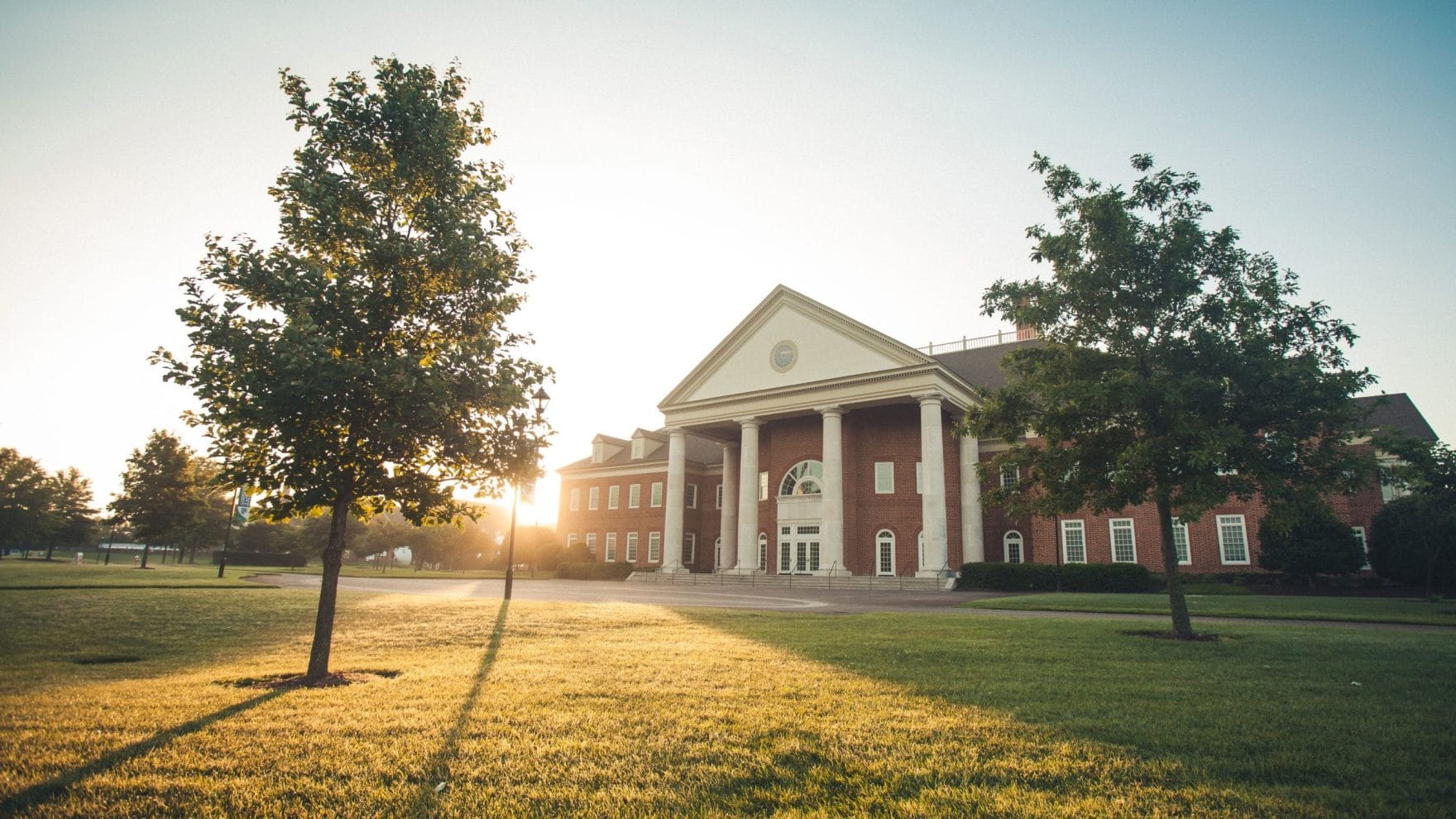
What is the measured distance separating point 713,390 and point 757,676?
3550cm

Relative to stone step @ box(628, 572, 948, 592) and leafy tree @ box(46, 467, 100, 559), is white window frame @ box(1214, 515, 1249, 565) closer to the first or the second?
stone step @ box(628, 572, 948, 592)

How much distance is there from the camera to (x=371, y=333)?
27.3 feet

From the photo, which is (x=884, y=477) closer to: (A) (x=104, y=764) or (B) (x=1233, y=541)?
(B) (x=1233, y=541)

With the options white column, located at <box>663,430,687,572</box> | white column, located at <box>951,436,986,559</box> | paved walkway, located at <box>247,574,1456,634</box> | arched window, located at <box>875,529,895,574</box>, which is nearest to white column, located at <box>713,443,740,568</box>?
white column, located at <box>663,430,687,572</box>

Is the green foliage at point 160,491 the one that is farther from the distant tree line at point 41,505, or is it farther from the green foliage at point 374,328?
the green foliage at point 374,328

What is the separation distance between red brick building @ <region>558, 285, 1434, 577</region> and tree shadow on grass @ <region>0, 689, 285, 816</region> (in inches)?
1241

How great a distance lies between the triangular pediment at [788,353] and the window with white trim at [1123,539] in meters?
13.0

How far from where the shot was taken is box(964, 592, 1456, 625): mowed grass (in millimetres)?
17203

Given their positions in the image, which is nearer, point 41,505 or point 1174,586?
point 1174,586

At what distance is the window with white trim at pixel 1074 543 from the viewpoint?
124 ft

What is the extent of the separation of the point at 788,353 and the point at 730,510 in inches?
417

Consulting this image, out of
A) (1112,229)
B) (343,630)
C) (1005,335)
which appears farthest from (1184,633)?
(1005,335)

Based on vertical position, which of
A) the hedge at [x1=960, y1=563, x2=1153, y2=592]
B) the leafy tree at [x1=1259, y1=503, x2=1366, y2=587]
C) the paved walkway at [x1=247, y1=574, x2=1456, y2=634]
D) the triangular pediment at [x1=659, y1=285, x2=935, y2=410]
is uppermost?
the triangular pediment at [x1=659, y1=285, x2=935, y2=410]

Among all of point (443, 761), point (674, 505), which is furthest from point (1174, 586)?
point (674, 505)
